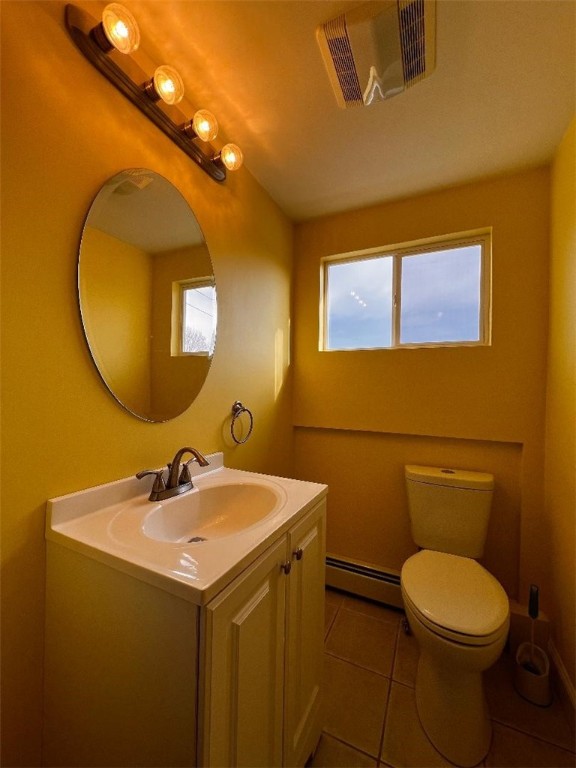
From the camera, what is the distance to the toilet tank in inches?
59.7

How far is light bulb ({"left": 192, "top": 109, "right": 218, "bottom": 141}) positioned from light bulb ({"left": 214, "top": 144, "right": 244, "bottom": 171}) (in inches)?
5.0

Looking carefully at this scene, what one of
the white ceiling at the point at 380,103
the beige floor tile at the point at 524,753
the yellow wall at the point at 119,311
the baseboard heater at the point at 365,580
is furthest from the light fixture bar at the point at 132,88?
the beige floor tile at the point at 524,753

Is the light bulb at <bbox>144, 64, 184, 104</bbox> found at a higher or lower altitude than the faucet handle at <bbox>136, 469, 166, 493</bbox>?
higher

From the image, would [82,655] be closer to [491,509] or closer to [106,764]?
[106,764]

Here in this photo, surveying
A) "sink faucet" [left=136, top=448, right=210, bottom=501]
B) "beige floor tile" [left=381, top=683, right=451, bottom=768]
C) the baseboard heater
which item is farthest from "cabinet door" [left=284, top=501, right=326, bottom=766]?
the baseboard heater

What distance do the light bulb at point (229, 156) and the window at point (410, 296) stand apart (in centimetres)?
92

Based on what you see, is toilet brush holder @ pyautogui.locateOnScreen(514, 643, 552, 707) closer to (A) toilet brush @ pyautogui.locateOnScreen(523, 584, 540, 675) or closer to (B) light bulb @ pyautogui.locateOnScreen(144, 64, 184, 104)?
(A) toilet brush @ pyautogui.locateOnScreen(523, 584, 540, 675)

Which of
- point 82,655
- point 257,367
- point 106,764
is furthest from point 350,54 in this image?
point 106,764

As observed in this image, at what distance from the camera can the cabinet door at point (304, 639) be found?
0.87 meters

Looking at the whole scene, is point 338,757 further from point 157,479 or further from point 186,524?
point 157,479

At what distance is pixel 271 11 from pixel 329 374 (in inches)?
61.6

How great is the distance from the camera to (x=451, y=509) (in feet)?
5.08

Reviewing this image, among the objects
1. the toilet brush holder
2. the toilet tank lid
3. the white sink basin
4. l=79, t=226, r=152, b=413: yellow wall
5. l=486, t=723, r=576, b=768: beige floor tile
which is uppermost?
l=79, t=226, r=152, b=413: yellow wall

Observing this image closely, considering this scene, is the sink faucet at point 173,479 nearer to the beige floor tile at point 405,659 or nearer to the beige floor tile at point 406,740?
the beige floor tile at point 406,740
